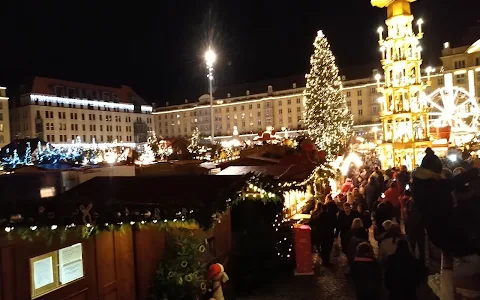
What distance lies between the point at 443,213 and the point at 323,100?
124 ft

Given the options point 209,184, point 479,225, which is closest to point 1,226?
point 209,184

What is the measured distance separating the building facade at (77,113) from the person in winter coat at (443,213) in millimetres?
67187

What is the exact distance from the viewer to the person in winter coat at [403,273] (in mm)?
6570

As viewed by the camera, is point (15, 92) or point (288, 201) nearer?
point (288, 201)

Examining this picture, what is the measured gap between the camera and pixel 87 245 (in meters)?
5.73

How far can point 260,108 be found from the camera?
90.6 m

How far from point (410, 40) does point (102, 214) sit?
22.0 metres

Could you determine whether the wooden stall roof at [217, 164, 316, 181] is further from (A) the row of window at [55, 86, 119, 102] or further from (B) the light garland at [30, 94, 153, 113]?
(A) the row of window at [55, 86, 119, 102]

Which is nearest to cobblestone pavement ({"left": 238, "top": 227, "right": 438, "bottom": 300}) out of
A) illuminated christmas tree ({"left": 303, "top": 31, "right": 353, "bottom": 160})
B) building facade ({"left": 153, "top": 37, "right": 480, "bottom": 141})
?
illuminated christmas tree ({"left": 303, "top": 31, "right": 353, "bottom": 160})

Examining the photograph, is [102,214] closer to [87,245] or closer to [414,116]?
[87,245]

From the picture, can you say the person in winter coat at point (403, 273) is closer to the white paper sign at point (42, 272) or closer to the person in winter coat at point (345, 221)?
the person in winter coat at point (345, 221)

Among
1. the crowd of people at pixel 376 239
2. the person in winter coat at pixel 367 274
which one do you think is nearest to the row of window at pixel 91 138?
the crowd of people at pixel 376 239

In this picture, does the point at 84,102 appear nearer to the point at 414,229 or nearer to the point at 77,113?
the point at 77,113

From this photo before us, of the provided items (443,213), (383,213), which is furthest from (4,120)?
(443,213)
